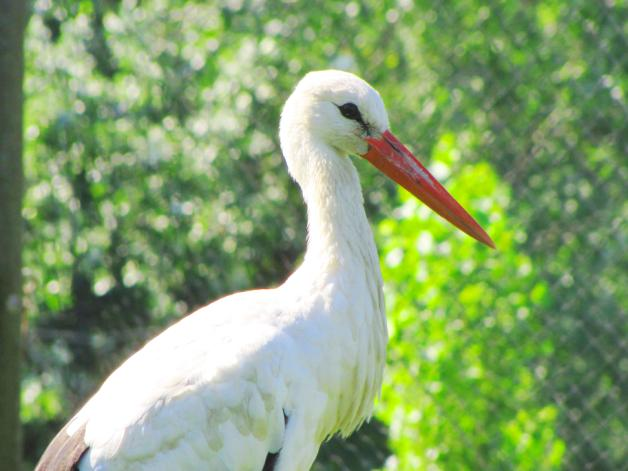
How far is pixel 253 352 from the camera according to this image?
5.98 ft

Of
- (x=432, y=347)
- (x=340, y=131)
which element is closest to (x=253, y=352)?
(x=340, y=131)

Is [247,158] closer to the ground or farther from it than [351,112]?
closer to the ground

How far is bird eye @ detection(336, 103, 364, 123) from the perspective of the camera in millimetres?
1945

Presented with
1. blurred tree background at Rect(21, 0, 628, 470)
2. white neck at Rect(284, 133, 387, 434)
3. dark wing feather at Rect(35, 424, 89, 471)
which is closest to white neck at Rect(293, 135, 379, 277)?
white neck at Rect(284, 133, 387, 434)

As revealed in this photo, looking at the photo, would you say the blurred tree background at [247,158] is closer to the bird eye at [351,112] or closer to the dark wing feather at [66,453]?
the bird eye at [351,112]

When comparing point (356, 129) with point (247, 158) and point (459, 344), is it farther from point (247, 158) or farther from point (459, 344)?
point (247, 158)

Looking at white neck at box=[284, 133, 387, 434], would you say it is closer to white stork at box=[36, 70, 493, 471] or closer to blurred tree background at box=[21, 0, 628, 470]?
white stork at box=[36, 70, 493, 471]

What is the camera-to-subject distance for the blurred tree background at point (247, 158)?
116 inches

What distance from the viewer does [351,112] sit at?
1.95 m

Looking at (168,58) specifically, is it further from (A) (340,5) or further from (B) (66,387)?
(B) (66,387)

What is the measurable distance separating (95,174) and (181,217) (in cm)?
25

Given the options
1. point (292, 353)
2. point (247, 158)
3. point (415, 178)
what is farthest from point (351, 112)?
point (247, 158)

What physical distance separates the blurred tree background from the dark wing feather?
1096 mm

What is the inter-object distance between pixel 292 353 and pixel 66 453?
373 millimetres
